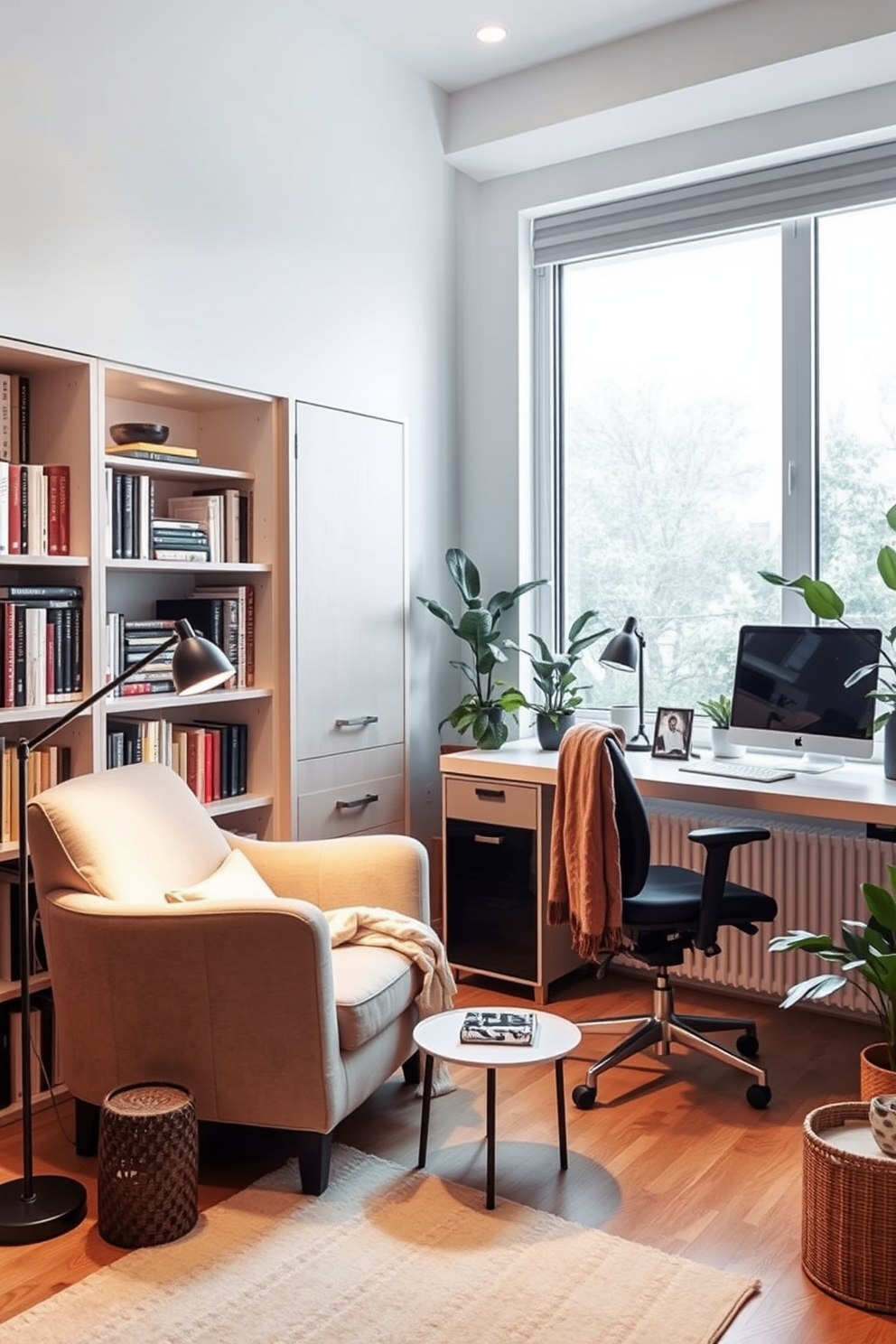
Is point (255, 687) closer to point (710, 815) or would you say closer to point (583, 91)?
point (710, 815)

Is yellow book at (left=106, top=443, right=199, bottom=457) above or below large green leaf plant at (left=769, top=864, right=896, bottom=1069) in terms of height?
above

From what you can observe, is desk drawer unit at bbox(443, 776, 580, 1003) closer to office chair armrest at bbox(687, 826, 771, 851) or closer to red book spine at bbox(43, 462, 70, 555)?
office chair armrest at bbox(687, 826, 771, 851)

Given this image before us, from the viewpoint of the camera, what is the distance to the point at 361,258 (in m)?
4.07

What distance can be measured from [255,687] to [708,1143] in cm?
185

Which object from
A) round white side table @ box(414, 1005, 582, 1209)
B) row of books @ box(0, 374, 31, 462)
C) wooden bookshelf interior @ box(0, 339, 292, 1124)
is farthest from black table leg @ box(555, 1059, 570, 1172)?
row of books @ box(0, 374, 31, 462)

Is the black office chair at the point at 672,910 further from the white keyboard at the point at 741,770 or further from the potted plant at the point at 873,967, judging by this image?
the potted plant at the point at 873,967

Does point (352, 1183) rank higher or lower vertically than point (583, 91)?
lower

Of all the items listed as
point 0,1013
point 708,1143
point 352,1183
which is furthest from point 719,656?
point 0,1013

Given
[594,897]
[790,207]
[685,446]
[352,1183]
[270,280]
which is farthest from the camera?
[685,446]

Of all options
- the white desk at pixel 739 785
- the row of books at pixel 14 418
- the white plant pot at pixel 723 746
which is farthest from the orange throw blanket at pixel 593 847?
the row of books at pixel 14 418

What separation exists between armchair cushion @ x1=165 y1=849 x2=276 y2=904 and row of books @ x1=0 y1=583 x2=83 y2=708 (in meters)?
0.61

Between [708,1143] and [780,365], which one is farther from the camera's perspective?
[780,365]

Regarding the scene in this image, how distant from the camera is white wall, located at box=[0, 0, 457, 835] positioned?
301cm

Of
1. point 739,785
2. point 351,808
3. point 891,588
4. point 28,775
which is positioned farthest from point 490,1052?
point 891,588
